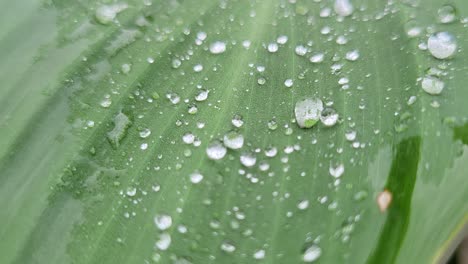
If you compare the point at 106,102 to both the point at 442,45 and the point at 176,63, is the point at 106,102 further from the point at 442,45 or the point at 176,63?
the point at 442,45

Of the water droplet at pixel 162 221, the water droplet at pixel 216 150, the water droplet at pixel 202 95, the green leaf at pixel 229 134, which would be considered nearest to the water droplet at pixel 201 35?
the green leaf at pixel 229 134

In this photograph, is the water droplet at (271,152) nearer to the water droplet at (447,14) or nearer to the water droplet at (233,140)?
the water droplet at (233,140)

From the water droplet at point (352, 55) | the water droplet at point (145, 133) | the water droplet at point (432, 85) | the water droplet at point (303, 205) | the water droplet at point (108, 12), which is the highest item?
the water droplet at point (108, 12)

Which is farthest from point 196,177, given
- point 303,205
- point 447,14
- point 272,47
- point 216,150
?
point 447,14

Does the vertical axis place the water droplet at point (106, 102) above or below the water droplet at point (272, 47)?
above

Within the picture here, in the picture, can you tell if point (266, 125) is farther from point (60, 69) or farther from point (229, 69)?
point (60, 69)
